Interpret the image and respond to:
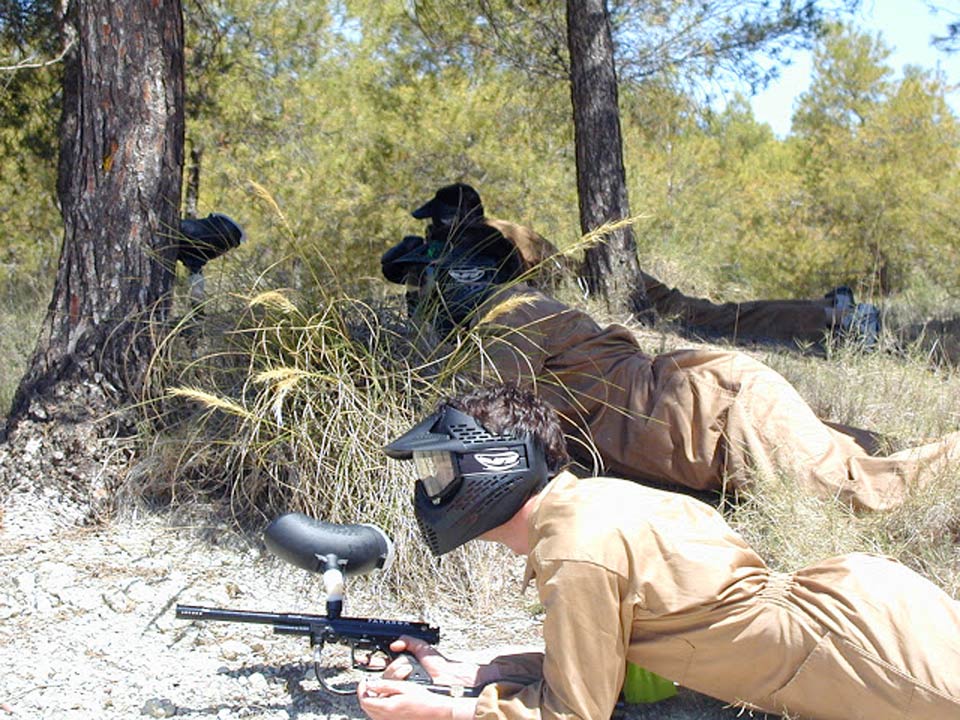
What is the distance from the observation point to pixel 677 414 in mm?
4527

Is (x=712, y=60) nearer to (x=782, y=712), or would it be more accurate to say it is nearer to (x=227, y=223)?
(x=227, y=223)

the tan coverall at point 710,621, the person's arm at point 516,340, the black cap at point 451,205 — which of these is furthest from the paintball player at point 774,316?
the tan coverall at point 710,621

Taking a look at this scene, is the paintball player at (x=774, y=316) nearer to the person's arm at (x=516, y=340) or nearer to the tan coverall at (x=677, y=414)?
the tan coverall at (x=677, y=414)

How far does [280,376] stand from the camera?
13.3ft

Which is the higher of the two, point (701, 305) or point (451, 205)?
point (451, 205)

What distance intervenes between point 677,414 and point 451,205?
205 centimetres

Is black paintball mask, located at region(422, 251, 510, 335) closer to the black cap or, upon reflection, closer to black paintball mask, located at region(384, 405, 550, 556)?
the black cap

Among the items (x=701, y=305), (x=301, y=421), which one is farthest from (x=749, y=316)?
(x=301, y=421)

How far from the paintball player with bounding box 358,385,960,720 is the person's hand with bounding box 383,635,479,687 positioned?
144mm

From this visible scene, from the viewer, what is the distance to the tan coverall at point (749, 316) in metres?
7.38

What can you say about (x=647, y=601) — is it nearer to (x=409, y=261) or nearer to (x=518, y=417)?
(x=518, y=417)

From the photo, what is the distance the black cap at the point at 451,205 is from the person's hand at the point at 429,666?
3.31 meters

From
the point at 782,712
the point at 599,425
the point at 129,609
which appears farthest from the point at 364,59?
the point at 782,712

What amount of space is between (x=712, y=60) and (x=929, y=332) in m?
3.08
